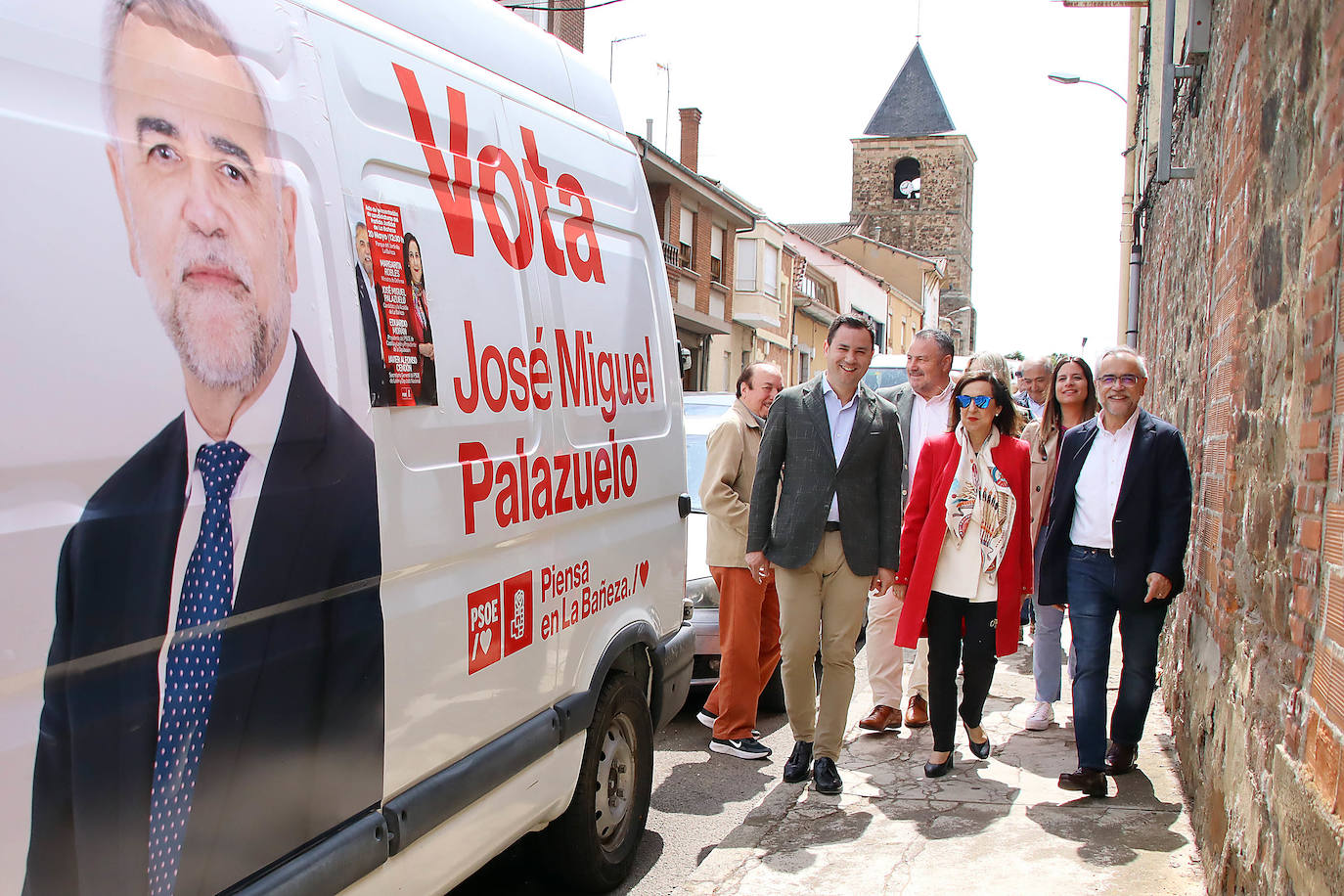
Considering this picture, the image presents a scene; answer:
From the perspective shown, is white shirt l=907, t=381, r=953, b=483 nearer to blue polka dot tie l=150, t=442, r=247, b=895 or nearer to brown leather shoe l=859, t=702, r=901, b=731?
brown leather shoe l=859, t=702, r=901, b=731

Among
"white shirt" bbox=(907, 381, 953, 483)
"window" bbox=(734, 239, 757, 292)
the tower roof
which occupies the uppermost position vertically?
the tower roof

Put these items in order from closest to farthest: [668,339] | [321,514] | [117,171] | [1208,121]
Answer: [117,171] < [321,514] < [668,339] < [1208,121]

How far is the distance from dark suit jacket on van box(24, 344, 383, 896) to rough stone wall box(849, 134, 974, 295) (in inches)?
2818

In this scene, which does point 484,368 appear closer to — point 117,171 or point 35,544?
point 117,171

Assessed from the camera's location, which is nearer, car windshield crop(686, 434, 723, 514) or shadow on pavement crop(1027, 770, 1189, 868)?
shadow on pavement crop(1027, 770, 1189, 868)

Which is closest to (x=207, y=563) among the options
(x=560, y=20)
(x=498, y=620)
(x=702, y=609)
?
(x=498, y=620)

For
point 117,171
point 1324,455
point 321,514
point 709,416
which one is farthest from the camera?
point 709,416

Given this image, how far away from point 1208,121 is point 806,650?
316 centimetres

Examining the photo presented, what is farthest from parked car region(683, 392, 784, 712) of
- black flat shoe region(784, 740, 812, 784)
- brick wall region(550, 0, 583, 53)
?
brick wall region(550, 0, 583, 53)

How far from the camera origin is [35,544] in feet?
5.47

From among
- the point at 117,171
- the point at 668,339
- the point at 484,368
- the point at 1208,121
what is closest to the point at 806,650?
the point at 668,339

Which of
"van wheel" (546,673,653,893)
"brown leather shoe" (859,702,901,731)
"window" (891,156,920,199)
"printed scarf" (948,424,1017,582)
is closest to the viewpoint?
"van wheel" (546,673,653,893)

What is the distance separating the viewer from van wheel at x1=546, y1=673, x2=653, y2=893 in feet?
12.2

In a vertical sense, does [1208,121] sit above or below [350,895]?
above
